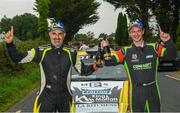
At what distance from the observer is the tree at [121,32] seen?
258 ft

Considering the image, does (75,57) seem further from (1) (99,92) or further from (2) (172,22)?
(2) (172,22)

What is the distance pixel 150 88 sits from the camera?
7.17 metres

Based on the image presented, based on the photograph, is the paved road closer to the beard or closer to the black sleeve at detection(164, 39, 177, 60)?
the black sleeve at detection(164, 39, 177, 60)

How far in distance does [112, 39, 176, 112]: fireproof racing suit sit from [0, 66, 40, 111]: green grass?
9246 millimetres

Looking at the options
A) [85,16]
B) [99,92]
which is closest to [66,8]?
[85,16]

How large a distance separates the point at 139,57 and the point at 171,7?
44771 millimetres

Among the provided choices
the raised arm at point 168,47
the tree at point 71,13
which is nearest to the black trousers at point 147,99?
the raised arm at point 168,47

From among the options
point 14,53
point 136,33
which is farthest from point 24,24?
point 136,33

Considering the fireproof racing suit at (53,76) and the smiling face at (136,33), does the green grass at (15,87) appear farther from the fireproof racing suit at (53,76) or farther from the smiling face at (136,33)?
the smiling face at (136,33)

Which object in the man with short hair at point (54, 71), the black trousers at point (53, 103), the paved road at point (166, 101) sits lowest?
the paved road at point (166, 101)

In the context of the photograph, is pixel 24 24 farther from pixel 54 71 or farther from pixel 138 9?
pixel 54 71

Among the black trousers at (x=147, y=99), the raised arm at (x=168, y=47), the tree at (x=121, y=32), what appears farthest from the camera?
the tree at (x=121, y=32)

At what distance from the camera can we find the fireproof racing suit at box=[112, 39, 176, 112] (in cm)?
717

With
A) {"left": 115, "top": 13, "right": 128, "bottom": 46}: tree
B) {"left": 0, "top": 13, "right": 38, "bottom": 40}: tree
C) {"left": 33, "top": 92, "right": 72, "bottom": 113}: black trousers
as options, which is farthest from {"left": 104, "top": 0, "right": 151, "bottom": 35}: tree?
{"left": 0, "top": 13, "right": 38, "bottom": 40}: tree
